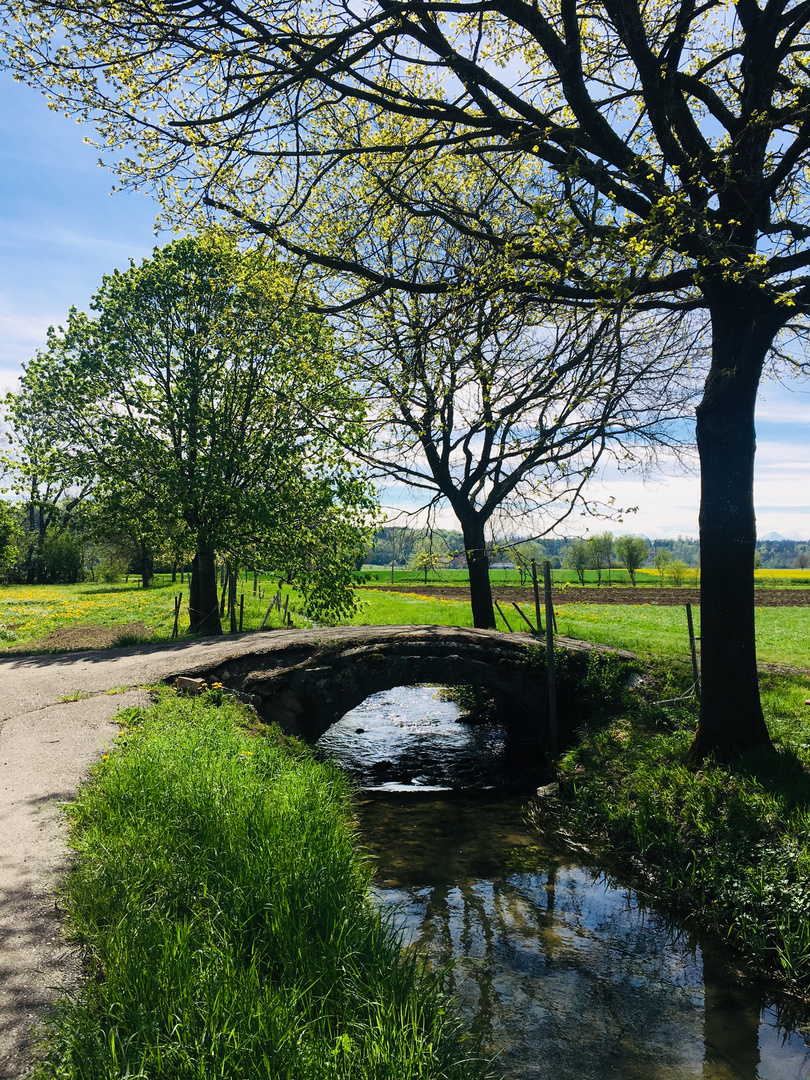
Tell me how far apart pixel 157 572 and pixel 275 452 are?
159 ft

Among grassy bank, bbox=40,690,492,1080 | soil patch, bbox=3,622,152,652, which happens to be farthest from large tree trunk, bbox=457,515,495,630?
grassy bank, bbox=40,690,492,1080

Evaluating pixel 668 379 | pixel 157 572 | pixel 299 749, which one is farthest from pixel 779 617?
pixel 157 572

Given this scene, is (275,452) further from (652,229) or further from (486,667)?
(652,229)

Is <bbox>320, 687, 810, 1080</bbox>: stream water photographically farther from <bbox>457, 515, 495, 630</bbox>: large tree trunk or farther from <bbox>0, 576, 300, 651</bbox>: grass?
<bbox>0, 576, 300, 651</bbox>: grass

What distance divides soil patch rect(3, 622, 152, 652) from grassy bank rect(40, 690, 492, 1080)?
10.7 m

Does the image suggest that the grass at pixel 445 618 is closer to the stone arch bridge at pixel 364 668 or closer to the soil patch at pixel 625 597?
the soil patch at pixel 625 597

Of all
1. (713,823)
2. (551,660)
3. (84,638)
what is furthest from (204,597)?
(713,823)

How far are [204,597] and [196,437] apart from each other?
4.51 meters

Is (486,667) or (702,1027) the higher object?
(486,667)

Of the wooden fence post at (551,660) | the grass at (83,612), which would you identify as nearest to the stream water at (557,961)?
the wooden fence post at (551,660)

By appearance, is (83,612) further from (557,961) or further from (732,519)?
(732,519)

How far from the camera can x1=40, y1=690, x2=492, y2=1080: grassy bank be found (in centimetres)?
279

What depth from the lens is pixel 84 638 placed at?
695 inches

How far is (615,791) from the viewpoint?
8.55 m
